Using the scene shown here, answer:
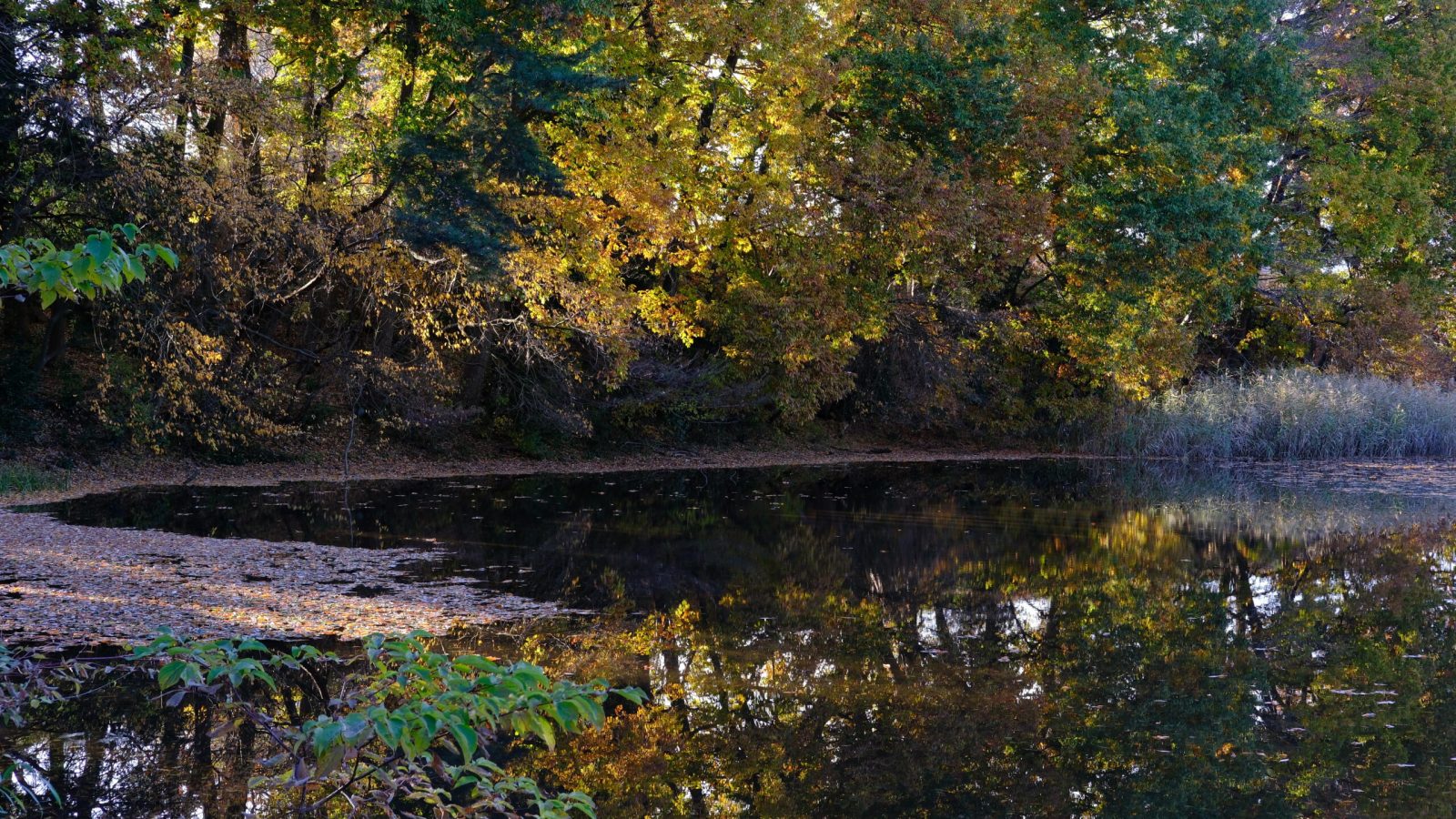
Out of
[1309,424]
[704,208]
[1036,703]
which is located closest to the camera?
[1036,703]

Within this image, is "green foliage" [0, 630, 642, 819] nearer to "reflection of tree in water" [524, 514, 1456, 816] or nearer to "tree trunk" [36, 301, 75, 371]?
"reflection of tree in water" [524, 514, 1456, 816]

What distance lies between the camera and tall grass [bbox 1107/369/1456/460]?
25.1 metres

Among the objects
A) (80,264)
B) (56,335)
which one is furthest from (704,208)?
(80,264)

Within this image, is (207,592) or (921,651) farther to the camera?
(207,592)

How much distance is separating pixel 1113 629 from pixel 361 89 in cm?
1501

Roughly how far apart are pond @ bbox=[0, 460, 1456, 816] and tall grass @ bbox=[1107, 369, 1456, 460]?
323 inches

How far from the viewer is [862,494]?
18672 millimetres

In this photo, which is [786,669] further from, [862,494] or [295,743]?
[862,494]

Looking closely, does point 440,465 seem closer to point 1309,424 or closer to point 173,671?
point 1309,424

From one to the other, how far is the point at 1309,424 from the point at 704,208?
13.4 meters

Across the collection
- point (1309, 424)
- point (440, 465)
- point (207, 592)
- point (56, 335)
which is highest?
point (56, 335)

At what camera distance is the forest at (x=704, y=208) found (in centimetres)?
1630

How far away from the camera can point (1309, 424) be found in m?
25.0

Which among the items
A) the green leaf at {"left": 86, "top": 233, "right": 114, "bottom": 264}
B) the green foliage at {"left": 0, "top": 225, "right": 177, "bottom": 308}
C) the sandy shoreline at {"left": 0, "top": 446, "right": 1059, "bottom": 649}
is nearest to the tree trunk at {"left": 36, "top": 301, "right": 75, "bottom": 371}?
the sandy shoreline at {"left": 0, "top": 446, "right": 1059, "bottom": 649}
